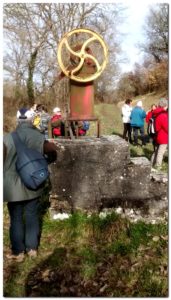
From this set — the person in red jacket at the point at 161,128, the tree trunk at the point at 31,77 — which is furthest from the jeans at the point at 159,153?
the tree trunk at the point at 31,77

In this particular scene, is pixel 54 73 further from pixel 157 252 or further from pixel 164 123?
pixel 157 252

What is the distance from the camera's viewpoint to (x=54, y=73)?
65.9ft

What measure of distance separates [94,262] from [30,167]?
1.34 metres

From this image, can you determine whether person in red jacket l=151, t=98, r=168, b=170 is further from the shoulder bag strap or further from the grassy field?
the shoulder bag strap

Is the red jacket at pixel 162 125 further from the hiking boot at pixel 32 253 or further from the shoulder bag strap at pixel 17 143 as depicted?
the hiking boot at pixel 32 253

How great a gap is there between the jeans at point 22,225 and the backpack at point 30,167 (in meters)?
0.29

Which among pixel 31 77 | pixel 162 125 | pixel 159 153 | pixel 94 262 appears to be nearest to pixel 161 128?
pixel 162 125

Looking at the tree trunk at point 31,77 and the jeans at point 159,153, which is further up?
the tree trunk at point 31,77

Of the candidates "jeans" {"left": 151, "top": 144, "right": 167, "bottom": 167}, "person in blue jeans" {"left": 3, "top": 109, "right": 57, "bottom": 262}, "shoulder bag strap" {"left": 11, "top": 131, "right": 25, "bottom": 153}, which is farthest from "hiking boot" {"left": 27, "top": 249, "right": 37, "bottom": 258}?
"jeans" {"left": 151, "top": 144, "right": 167, "bottom": 167}

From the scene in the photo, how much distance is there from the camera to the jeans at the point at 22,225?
4.90 meters

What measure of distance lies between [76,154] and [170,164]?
130 centimetres

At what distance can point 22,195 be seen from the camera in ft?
15.6

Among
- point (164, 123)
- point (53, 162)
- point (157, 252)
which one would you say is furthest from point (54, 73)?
point (157, 252)

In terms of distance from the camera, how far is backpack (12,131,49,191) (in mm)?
4707
